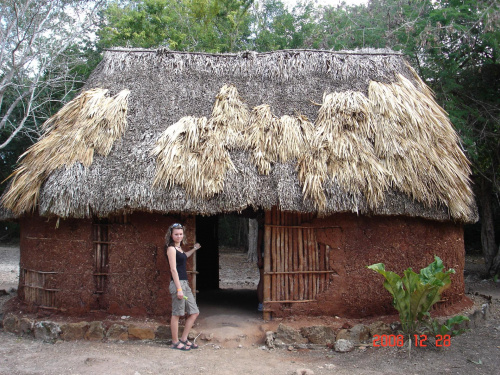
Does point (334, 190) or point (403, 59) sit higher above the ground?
point (403, 59)

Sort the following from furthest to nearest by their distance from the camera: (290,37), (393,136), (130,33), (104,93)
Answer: (290,37), (130,33), (104,93), (393,136)

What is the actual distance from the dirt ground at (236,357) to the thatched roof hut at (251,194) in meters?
0.64

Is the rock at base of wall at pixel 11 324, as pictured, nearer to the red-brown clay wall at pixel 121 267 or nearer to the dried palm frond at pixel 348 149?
the red-brown clay wall at pixel 121 267

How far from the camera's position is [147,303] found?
6.55 meters

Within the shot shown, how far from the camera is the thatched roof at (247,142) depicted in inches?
249

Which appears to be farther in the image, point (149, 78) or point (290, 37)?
point (290, 37)

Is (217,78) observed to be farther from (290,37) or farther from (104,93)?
(290,37)

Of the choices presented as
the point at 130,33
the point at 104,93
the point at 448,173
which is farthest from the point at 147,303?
the point at 130,33

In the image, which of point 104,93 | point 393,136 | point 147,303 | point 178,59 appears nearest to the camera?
point 147,303

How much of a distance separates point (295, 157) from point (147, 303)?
292 cm

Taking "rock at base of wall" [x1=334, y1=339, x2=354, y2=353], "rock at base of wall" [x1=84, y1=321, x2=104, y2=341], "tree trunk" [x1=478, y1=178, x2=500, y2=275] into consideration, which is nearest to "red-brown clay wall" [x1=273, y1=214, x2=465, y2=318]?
"rock at base of wall" [x1=334, y1=339, x2=354, y2=353]

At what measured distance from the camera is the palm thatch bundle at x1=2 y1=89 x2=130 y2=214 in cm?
661

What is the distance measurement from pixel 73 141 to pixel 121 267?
6.34ft

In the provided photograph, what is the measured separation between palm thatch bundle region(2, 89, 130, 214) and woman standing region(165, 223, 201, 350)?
5.92 feet
